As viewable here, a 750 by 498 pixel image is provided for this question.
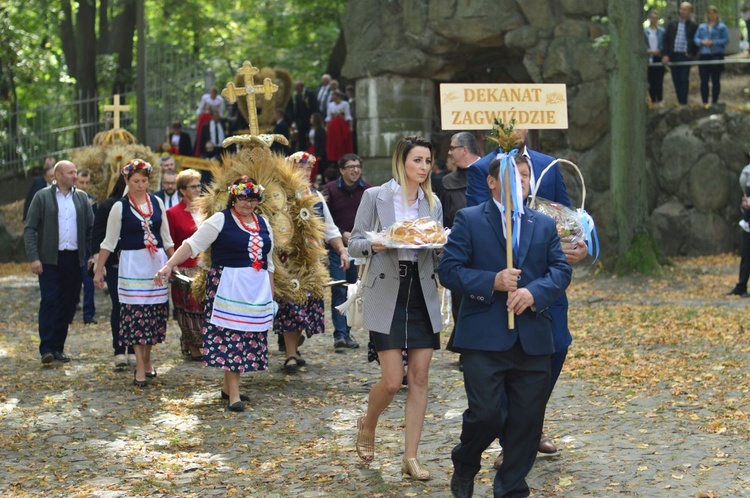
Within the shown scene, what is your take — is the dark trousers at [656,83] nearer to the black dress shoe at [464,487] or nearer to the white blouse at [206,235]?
the white blouse at [206,235]

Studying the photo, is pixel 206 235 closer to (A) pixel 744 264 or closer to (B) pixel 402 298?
(B) pixel 402 298

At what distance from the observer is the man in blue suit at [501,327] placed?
19.7 ft

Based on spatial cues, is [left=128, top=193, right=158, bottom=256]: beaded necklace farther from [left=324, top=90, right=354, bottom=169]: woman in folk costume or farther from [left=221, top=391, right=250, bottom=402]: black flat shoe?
[left=324, top=90, right=354, bottom=169]: woman in folk costume

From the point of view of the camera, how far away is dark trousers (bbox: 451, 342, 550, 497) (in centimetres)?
604

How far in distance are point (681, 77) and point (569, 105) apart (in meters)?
2.30

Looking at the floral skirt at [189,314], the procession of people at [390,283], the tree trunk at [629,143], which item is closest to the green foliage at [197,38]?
the tree trunk at [629,143]

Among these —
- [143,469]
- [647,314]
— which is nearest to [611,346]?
[647,314]

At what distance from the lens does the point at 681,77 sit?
22125 mm

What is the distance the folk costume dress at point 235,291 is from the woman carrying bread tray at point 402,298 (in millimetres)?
2055

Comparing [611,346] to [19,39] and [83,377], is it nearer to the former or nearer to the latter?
[83,377]

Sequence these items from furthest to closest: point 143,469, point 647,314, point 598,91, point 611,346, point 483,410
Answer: point 598,91, point 647,314, point 611,346, point 143,469, point 483,410

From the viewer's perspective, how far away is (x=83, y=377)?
11.1 metres

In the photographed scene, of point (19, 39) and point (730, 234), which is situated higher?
point (19, 39)

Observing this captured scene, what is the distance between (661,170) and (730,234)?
176 centimetres
